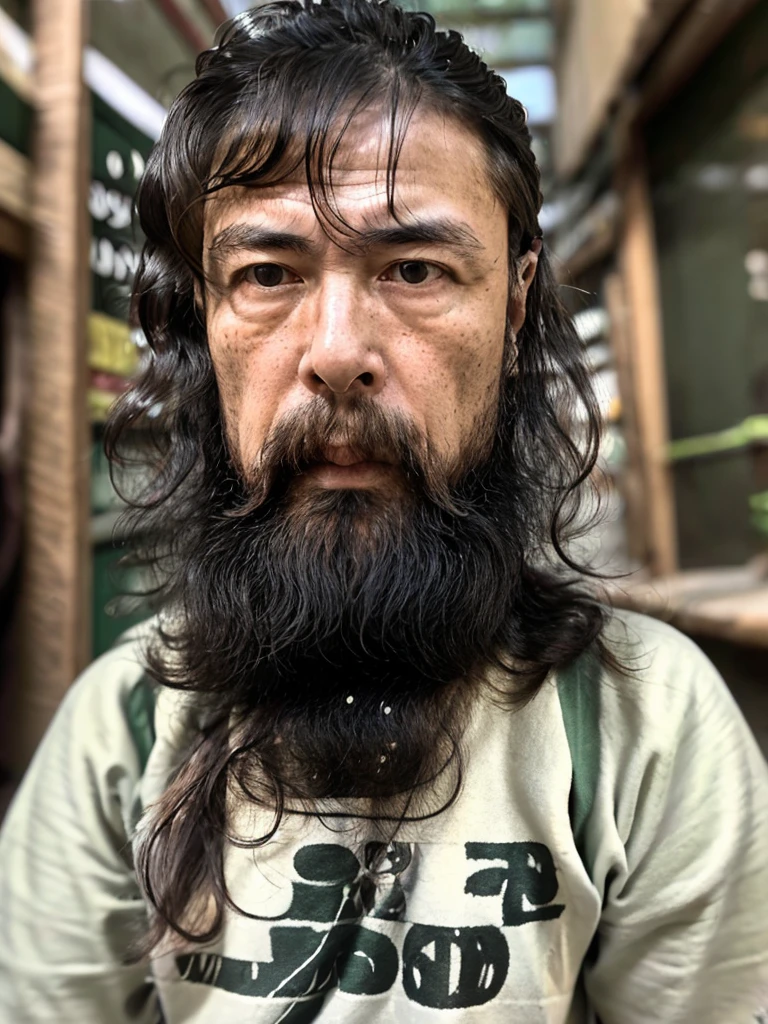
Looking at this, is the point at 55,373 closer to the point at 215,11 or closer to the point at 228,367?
the point at 228,367

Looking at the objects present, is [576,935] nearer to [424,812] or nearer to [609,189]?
[424,812]

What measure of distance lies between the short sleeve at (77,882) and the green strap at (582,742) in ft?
1.83

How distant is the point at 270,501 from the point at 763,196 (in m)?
1.51

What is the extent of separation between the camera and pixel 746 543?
5.87 ft

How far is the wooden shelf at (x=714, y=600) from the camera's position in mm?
1475

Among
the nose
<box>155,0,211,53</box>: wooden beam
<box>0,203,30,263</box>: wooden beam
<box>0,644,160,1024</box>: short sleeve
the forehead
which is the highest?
<box>155,0,211,53</box>: wooden beam

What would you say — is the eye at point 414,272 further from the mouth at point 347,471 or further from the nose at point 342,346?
the mouth at point 347,471

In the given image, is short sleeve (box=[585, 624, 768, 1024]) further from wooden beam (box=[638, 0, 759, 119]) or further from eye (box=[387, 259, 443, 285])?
wooden beam (box=[638, 0, 759, 119])

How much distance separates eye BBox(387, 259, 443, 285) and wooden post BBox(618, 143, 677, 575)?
4.55 feet

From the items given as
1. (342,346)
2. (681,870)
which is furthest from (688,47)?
(681,870)

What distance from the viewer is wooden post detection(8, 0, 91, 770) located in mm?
1288

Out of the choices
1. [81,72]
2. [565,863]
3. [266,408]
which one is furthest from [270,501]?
[81,72]

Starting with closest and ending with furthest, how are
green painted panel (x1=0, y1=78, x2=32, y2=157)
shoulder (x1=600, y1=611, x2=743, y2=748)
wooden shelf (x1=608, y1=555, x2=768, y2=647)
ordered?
shoulder (x1=600, y1=611, x2=743, y2=748) < green painted panel (x1=0, y1=78, x2=32, y2=157) < wooden shelf (x1=608, y1=555, x2=768, y2=647)

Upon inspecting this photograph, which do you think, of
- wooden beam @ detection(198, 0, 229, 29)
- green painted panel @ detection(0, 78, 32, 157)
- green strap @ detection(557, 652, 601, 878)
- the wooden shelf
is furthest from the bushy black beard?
wooden beam @ detection(198, 0, 229, 29)
